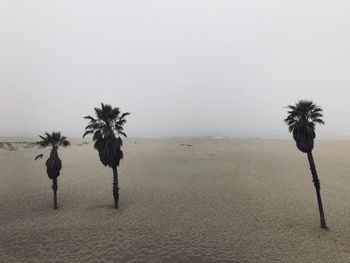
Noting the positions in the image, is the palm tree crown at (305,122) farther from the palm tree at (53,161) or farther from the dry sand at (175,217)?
the palm tree at (53,161)

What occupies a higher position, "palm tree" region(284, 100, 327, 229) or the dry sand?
"palm tree" region(284, 100, 327, 229)

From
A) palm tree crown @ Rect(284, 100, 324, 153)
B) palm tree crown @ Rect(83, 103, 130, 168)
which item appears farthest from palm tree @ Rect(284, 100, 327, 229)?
palm tree crown @ Rect(83, 103, 130, 168)

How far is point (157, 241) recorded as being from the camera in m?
30.0

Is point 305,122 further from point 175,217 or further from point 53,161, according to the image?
point 53,161

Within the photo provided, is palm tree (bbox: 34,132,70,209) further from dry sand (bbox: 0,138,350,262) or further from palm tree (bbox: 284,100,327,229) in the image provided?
palm tree (bbox: 284,100,327,229)

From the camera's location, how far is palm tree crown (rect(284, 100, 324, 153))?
3372cm

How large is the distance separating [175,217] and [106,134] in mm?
14510

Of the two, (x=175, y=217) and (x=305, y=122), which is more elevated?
(x=305, y=122)

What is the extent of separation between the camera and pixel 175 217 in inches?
1462

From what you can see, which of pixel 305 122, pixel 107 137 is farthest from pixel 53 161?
pixel 305 122

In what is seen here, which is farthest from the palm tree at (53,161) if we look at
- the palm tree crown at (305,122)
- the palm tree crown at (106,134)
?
the palm tree crown at (305,122)

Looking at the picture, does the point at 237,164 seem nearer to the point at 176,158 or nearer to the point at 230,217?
the point at 176,158

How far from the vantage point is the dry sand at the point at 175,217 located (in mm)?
27812

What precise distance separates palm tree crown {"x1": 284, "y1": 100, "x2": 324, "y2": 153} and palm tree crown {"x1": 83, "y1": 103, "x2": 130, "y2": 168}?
22.8 meters
